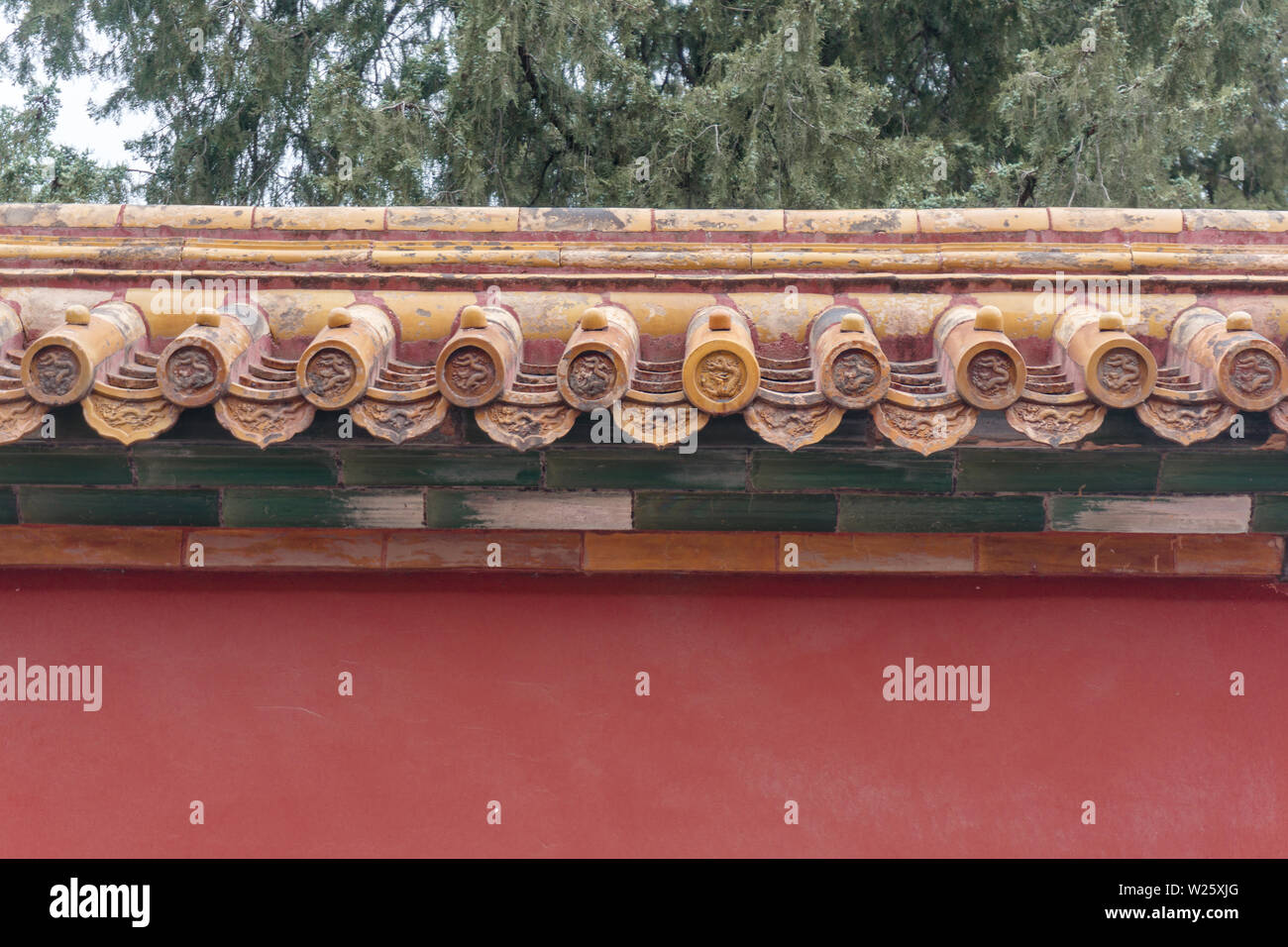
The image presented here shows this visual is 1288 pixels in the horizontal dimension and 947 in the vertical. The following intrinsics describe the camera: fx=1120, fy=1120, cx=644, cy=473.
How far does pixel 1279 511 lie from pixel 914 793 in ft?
4.16

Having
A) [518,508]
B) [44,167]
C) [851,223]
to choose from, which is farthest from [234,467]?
[44,167]

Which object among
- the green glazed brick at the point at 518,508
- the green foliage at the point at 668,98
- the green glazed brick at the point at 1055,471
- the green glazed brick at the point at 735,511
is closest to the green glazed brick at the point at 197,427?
the green glazed brick at the point at 518,508

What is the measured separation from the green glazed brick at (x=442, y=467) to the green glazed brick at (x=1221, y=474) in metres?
1.64

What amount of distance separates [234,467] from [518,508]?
0.75 meters

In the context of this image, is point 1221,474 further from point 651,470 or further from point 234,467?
point 234,467

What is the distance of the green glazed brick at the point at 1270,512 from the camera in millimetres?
3045

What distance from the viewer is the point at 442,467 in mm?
2896

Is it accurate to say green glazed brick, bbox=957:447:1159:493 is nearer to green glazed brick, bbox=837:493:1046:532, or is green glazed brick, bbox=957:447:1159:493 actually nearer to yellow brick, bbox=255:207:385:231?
green glazed brick, bbox=837:493:1046:532

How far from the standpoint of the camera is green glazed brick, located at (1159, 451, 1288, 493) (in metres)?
2.84

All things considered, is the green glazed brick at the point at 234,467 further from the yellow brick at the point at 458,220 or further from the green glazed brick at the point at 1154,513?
the green glazed brick at the point at 1154,513

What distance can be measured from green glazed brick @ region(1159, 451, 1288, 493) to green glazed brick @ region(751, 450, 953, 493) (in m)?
0.57

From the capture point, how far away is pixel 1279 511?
120 inches

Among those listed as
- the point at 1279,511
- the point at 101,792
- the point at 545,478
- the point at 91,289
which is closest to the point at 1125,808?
the point at 1279,511

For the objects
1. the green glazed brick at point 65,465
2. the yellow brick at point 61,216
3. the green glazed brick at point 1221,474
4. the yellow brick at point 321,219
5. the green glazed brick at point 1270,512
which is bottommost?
the green glazed brick at point 1270,512
